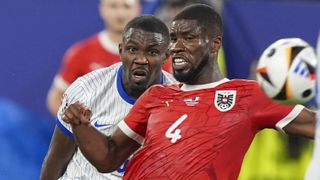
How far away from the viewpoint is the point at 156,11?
8.41 metres

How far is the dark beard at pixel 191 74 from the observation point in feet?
17.9

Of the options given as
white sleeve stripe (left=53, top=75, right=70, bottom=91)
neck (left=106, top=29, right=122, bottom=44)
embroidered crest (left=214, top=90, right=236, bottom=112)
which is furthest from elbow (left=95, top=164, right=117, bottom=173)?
neck (left=106, top=29, right=122, bottom=44)

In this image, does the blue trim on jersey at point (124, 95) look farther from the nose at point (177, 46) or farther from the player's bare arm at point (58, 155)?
the nose at point (177, 46)

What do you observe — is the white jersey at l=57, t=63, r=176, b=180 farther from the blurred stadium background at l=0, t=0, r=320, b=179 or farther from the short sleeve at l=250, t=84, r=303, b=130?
the blurred stadium background at l=0, t=0, r=320, b=179

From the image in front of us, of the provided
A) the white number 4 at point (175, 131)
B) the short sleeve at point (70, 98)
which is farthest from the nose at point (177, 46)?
the short sleeve at point (70, 98)

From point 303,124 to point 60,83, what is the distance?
3606mm

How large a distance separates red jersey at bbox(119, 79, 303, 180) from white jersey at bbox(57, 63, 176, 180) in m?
0.64

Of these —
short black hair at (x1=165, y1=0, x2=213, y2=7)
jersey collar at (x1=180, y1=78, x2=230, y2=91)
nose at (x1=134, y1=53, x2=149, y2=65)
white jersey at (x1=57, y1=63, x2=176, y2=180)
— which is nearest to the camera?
jersey collar at (x1=180, y1=78, x2=230, y2=91)

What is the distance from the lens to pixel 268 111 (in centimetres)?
520

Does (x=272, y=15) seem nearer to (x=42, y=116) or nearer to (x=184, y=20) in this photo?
(x=42, y=116)

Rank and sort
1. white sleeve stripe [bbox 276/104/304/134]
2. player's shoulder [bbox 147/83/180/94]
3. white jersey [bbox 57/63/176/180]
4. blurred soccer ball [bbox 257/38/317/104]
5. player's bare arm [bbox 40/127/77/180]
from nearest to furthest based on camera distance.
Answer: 1. blurred soccer ball [bbox 257/38/317/104]
2. white sleeve stripe [bbox 276/104/304/134]
3. player's shoulder [bbox 147/83/180/94]
4. white jersey [bbox 57/63/176/180]
5. player's bare arm [bbox 40/127/77/180]

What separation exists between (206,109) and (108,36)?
126 inches

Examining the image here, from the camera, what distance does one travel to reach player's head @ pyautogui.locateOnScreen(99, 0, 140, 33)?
27.3 feet

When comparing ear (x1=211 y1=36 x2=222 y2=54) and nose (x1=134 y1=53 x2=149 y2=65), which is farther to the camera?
nose (x1=134 y1=53 x2=149 y2=65)
